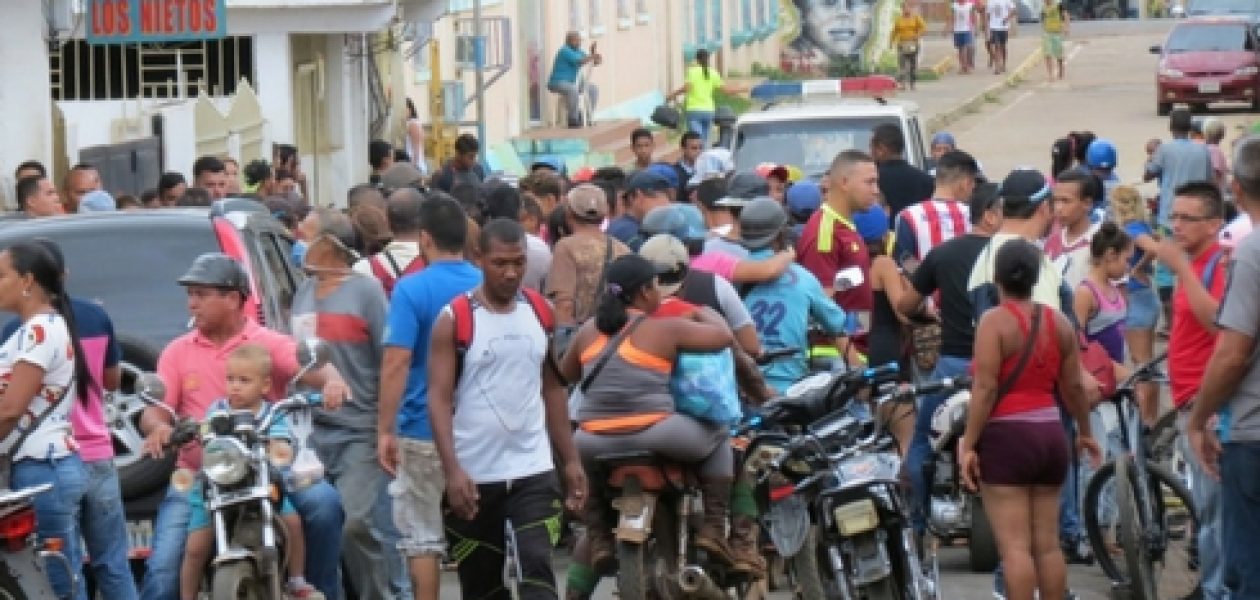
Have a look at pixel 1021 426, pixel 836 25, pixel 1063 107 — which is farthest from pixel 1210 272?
pixel 836 25

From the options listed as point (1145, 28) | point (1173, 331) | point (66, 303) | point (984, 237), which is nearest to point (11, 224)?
point (66, 303)

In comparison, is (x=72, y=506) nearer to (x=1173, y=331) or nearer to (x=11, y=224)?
(x=11, y=224)

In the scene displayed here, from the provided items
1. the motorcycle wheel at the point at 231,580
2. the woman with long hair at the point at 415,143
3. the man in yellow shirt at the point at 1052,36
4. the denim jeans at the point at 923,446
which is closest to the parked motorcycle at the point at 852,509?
the denim jeans at the point at 923,446

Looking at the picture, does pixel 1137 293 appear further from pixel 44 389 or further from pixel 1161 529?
pixel 44 389

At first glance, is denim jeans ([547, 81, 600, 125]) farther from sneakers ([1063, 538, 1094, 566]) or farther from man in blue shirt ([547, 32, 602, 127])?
sneakers ([1063, 538, 1094, 566])

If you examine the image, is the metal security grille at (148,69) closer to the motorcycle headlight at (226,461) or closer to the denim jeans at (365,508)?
the denim jeans at (365,508)

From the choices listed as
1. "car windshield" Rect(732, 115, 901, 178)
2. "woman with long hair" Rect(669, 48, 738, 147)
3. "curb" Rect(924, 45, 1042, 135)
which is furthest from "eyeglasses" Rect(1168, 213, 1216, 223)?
"curb" Rect(924, 45, 1042, 135)

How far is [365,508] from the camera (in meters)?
11.2

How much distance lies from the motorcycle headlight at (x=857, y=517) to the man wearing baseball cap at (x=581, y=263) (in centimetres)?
293

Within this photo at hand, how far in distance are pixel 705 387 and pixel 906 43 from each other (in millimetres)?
42423

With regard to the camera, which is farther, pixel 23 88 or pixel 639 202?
pixel 23 88

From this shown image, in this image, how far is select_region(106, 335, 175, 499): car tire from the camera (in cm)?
1128

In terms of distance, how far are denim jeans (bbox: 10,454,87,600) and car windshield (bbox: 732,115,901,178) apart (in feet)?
37.0

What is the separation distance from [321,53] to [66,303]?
62.5 feet
